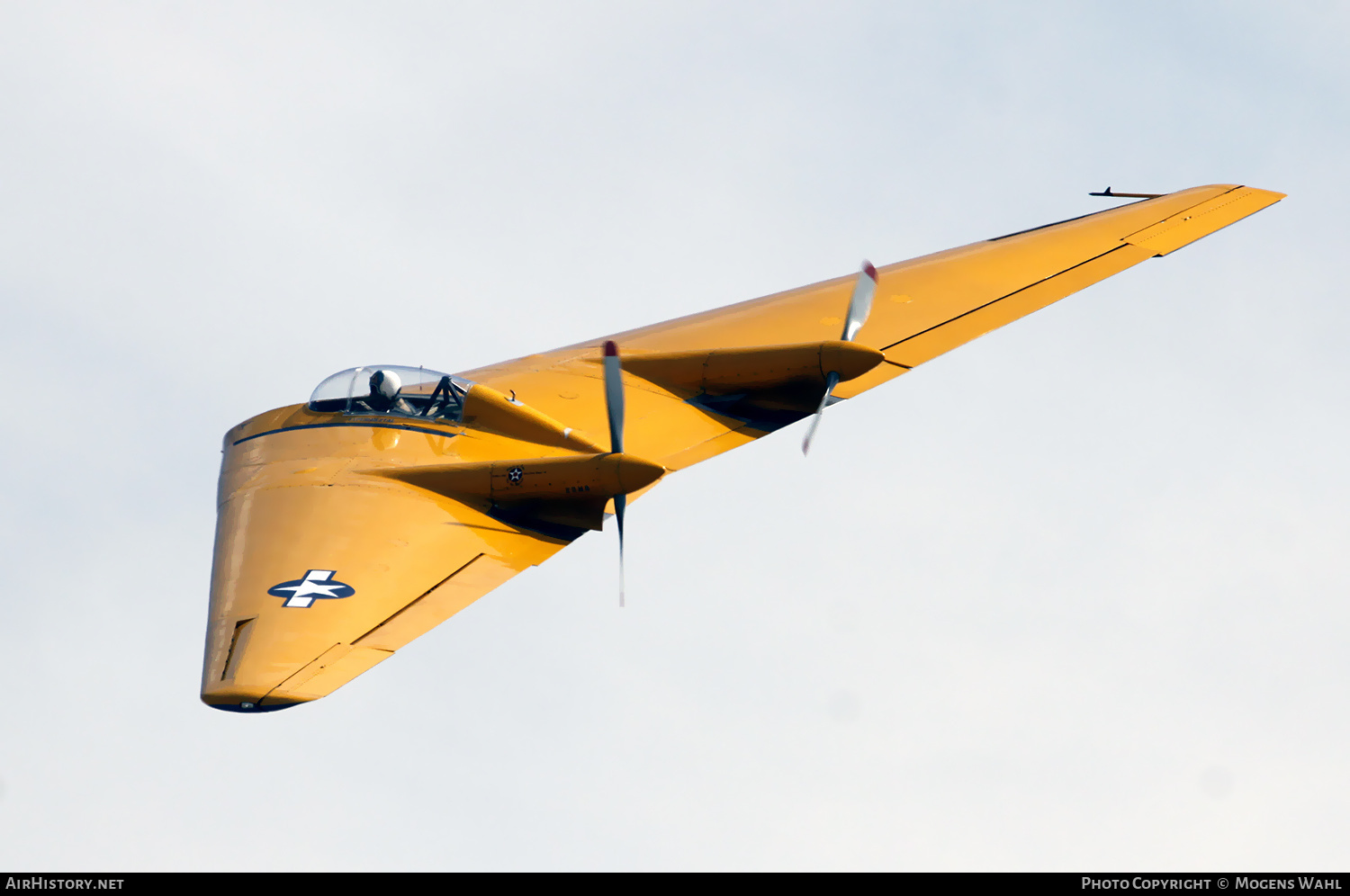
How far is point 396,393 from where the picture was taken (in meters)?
26.3

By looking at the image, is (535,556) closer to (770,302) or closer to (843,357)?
(843,357)

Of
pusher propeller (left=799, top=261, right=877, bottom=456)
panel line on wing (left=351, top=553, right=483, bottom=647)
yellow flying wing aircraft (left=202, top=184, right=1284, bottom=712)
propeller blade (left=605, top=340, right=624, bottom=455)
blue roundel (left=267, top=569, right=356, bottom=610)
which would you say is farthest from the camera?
pusher propeller (left=799, top=261, right=877, bottom=456)

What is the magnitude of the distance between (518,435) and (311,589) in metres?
5.75

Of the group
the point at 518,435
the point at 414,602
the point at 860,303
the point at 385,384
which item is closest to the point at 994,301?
the point at 860,303

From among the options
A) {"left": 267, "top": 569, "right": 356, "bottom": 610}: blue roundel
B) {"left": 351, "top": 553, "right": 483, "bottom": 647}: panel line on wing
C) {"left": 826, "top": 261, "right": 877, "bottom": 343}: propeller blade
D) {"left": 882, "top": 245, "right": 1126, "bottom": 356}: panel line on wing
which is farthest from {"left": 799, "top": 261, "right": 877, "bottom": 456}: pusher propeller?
{"left": 267, "top": 569, "right": 356, "bottom": 610}: blue roundel

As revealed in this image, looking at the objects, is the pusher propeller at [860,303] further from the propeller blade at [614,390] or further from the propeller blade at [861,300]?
the propeller blade at [614,390]

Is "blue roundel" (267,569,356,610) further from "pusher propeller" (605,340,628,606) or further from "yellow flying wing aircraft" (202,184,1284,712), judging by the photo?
"pusher propeller" (605,340,628,606)

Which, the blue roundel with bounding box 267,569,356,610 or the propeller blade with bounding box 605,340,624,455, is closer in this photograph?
the propeller blade with bounding box 605,340,624,455

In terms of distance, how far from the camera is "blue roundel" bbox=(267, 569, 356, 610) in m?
21.0

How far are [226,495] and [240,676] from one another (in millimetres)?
6798

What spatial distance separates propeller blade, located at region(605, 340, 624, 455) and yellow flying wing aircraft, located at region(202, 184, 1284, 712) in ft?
0.11

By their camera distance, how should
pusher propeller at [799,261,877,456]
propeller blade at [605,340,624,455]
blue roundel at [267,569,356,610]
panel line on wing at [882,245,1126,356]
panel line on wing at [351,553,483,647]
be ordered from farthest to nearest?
panel line on wing at [882,245,1126,356]
pusher propeller at [799,261,877,456]
blue roundel at [267,569,356,610]
panel line on wing at [351,553,483,647]
propeller blade at [605,340,624,455]

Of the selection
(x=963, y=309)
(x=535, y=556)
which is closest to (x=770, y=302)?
(x=963, y=309)

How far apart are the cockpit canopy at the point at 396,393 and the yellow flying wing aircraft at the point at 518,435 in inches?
1.5
